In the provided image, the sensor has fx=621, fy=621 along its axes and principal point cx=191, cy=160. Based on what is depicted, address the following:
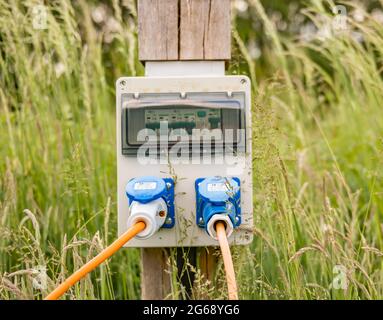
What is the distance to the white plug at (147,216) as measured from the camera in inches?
53.3

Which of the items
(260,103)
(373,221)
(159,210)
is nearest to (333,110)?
(373,221)

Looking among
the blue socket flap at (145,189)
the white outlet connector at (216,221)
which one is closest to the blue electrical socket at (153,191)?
the blue socket flap at (145,189)

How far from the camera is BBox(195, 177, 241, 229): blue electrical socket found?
139 centimetres

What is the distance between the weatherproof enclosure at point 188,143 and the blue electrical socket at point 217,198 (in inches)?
1.6

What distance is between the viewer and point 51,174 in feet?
8.02

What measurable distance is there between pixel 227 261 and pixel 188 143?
0.33m

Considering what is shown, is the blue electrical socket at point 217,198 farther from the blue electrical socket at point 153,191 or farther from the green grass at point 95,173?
the green grass at point 95,173

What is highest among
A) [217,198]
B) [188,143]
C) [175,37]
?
[175,37]

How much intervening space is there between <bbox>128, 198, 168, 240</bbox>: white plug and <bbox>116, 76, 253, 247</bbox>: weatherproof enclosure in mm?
98

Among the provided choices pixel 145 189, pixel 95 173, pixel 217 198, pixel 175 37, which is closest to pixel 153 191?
pixel 145 189

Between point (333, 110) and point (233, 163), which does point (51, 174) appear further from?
point (333, 110)

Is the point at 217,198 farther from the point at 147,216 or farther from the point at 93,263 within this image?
the point at 93,263

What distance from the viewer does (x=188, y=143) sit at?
1.49 metres
